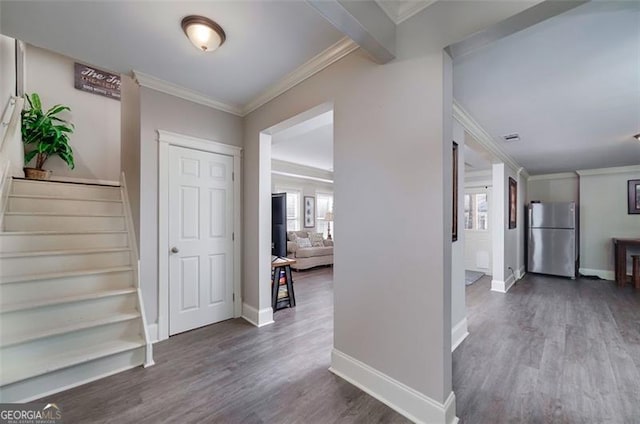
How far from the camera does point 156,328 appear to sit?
260cm

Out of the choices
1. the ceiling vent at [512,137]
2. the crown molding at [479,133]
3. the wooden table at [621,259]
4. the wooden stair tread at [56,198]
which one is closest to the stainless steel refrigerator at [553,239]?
the wooden table at [621,259]

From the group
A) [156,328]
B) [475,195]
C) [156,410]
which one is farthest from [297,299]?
[475,195]

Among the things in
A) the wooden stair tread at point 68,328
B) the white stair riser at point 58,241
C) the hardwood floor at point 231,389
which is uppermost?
the white stair riser at point 58,241

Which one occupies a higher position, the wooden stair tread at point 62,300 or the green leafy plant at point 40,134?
the green leafy plant at point 40,134

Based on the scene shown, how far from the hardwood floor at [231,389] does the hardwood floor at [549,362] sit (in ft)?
2.76

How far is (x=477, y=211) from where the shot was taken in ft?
21.4

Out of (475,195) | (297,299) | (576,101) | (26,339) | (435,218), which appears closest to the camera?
(435,218)

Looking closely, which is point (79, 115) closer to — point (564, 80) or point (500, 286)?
point (564, 80)

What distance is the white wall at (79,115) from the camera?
4023 millimetres

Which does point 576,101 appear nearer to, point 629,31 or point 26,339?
point 629,31

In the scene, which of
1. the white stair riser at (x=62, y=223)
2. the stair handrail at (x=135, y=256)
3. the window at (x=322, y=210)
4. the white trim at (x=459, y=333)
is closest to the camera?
the stair handrail at (x=135, y=256)

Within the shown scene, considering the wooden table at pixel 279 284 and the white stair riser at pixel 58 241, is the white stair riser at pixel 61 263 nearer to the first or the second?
the white stair riser at pixel 58 241

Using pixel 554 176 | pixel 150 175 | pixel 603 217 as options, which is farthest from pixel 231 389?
pixel 554 176

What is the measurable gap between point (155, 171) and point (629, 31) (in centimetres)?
374
